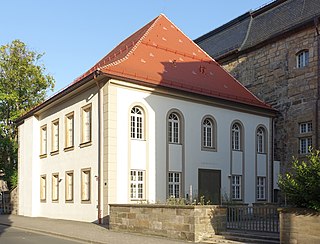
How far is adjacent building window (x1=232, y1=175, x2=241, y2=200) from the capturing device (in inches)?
1030

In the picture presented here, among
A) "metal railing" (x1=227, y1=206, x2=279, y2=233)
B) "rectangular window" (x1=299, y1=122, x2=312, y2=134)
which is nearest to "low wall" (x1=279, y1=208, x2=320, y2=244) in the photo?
"metal railing" (x1=227, y1=206, x2=279, y2=233)

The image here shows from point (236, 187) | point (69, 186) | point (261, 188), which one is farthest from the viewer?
point (261, 188)

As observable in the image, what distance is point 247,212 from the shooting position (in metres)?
14.6

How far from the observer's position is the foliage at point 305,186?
1180cm

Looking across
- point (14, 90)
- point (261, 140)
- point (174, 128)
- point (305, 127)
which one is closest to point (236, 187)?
point (261, 140)

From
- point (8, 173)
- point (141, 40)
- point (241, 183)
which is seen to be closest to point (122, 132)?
point (141, 40)

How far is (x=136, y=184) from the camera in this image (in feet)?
71.7

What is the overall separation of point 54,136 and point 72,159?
330 centimetres

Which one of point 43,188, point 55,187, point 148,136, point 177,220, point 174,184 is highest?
point 148,136

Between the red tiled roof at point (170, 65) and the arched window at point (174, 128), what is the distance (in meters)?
1.49

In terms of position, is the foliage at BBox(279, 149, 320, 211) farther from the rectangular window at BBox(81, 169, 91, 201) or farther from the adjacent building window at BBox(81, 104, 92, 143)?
the adjacent building window at BBox(81, 104, 92, 143)

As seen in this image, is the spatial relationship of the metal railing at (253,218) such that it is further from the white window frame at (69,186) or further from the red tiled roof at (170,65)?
the white window frame at (69,186)

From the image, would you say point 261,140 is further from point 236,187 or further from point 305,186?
point 305,186

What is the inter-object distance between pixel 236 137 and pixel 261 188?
3536 millimetres
